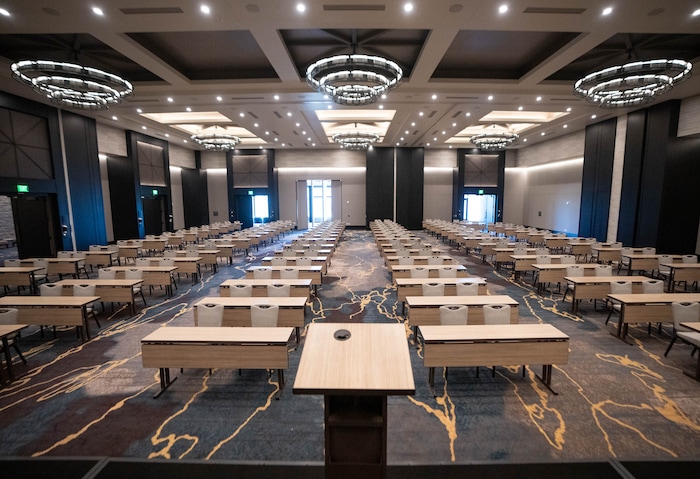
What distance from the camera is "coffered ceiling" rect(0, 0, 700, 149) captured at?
19.9ft

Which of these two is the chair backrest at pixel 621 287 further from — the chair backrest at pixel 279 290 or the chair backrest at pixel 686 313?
the chair backrest at pixel 279 290

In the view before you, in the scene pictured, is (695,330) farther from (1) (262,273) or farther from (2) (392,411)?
(1) (262,273)

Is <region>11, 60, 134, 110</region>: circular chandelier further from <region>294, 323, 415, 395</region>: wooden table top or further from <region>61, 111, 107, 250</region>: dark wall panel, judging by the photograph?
<region>294, 323, 415, 395</region>: wooden table top

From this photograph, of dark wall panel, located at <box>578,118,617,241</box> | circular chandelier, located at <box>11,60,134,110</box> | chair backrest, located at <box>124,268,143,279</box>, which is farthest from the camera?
dark wall panel, located at <box>578,118,617,241</box>

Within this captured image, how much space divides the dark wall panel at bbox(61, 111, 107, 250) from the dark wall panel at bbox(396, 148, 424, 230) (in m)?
16.9

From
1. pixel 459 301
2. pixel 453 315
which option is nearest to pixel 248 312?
pixel 453 315

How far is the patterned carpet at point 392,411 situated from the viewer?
3020 mm

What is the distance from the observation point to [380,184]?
2278 centimetres

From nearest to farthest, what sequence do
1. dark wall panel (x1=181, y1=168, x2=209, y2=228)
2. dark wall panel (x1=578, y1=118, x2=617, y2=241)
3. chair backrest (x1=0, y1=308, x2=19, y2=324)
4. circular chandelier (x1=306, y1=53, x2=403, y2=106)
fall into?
chair backrest (x1=0, y1=308, x2=19, y2=324), circular chandelier (x1=306, y1=53, x2=403, y2=106), dark wall panel (x1=578, y1=118, x2=617, y2=241), dark wall panel (x1=181, y1=168, x2=209, y2=228)

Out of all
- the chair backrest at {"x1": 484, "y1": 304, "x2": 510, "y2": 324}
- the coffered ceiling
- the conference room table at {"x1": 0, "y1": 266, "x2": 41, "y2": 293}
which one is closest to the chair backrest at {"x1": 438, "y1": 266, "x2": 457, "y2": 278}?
the chair backrest at {"x1": 484, "y1": 304, "x2": 510, "y2": 324}

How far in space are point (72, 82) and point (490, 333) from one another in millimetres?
9698

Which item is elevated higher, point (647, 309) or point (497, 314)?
point (497, 314)

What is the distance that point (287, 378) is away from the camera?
4.28m

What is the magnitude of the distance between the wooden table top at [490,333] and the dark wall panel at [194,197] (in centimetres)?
2344
